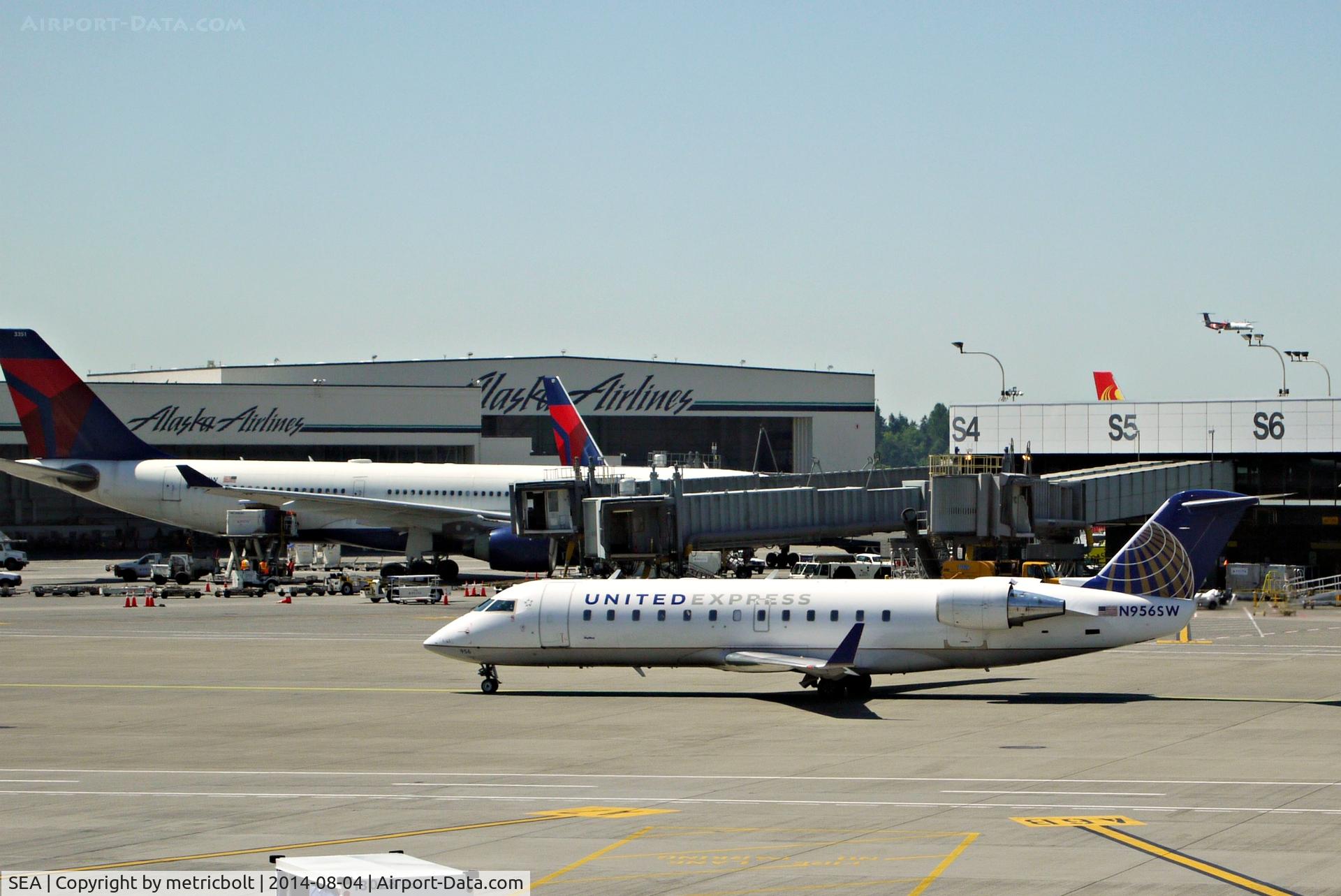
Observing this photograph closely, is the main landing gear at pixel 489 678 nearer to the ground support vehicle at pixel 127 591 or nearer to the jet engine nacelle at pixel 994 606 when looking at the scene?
the jet engine nacelle at pixel 994 606

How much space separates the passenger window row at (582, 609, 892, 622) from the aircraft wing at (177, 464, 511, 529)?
42797mm

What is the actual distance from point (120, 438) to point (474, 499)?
21.1 metres

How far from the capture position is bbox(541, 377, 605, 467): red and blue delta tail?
88.5 m

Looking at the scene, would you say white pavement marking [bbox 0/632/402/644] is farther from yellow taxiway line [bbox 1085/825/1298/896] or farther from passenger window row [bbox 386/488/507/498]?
yellow taxiway line [bbox 1085/825/1298/896]

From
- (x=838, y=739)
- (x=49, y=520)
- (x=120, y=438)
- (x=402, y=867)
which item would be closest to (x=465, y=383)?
(x=49, y=520)

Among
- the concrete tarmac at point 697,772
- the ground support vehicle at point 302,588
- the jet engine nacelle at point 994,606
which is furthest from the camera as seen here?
the ground support vehicle at point 302,588

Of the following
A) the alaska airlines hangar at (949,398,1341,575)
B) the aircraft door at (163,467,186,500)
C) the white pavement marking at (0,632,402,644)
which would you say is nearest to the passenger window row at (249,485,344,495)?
the aircraft door at (163,467,186,500)

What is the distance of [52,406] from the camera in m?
84.6

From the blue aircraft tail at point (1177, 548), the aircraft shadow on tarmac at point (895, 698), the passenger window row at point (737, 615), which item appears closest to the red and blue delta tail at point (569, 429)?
the aircraft shadow on tarmac at point (895, 698)

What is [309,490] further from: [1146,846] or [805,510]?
[1146,846]

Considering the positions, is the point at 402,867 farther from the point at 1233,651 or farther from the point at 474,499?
the point at 474,499

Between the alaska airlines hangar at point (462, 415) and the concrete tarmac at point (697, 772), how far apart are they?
69107 millimetres

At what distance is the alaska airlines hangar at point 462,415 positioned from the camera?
377 feet

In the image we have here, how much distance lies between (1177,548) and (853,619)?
823 centimetres
